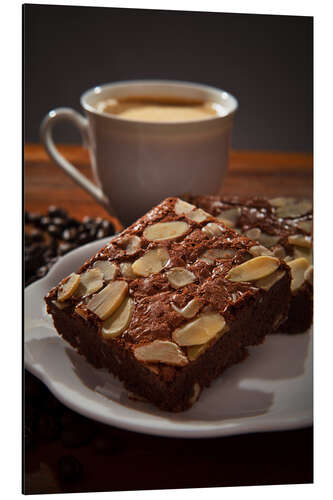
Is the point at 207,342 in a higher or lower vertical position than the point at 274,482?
higher

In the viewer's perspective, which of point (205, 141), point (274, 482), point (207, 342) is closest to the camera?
point (207, 342)

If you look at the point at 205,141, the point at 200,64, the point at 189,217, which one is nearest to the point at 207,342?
the point at 189,217

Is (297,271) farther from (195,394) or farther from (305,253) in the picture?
(195,394)

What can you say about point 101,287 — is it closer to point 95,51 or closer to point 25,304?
point 25,304

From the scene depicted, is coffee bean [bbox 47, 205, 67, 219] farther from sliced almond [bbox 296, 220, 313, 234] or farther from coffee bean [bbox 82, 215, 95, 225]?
sliced almond [bbox 296, 220, 313, 234]

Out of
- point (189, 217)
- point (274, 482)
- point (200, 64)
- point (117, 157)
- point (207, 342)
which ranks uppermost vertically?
point (200, 64)

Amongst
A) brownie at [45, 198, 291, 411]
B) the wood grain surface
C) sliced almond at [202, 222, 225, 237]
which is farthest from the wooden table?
sliced almond at [202, 222, 225, 237]

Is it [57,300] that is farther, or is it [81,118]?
Result: [81,118]

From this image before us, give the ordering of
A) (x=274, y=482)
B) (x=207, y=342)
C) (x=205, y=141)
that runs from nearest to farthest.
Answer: (x=207, y=342)
(x=274, y=482)
(x=205, y=141)
